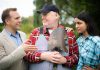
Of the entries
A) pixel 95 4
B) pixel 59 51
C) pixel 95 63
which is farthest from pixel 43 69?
pixel 95 4

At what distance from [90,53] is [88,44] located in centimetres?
11

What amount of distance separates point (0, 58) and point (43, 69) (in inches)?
21.2

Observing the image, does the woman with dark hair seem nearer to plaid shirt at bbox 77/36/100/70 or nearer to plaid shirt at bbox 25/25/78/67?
plaid shirt at bbox 77/36/100/70

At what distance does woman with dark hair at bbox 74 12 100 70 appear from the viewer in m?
4.41

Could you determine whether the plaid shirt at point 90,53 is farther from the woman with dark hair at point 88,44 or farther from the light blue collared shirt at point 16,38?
the light blue collared shirt at point 16,38

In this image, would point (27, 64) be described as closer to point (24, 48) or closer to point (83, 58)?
point (24, 48)

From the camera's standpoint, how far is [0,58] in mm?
4332

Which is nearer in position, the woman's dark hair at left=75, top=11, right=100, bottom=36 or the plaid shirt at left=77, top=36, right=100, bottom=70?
the plaid shirt at left=77, top=36, right=100, bottom=70

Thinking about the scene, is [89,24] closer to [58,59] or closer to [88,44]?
[88,44]

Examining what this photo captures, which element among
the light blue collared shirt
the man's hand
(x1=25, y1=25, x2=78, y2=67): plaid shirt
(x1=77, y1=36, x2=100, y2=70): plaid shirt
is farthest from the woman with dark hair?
the light blue collared shirt

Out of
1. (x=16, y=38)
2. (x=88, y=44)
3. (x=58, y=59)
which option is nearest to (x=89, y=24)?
(x=88, y=44)

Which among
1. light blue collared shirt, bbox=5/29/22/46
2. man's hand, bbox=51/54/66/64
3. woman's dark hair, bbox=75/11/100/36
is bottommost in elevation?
man's hand, bbox=51/54/66/64

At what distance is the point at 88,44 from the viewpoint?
443 cm

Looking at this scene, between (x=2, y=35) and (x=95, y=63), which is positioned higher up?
(x=2, y=35)
